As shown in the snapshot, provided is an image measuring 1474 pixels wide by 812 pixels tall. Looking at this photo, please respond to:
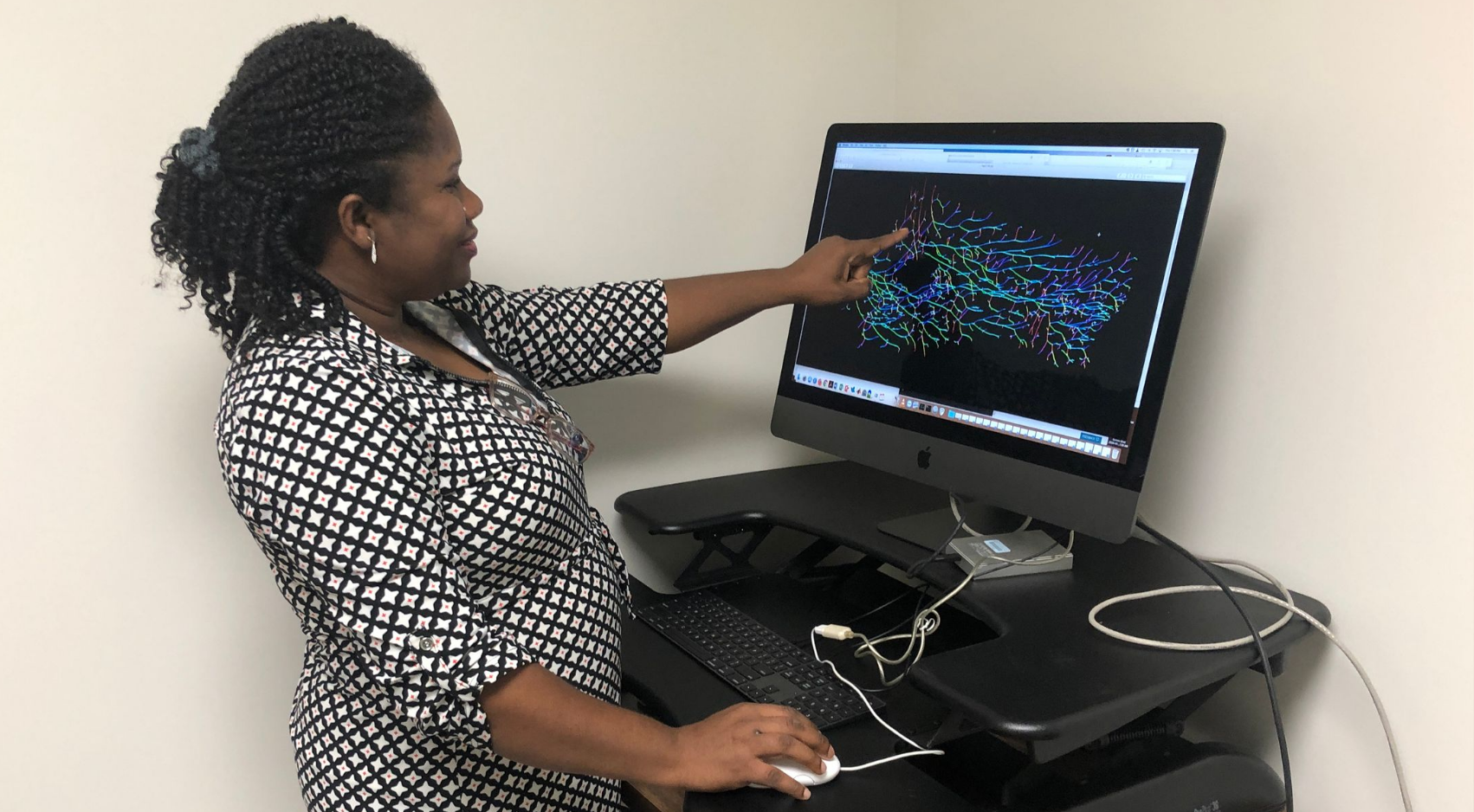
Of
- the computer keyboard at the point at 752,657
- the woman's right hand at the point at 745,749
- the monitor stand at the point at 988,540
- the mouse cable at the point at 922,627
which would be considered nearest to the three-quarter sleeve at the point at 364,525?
the woman's right hand at the point at 745,749

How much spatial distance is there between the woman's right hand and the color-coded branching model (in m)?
0.52

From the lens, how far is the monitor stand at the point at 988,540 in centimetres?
124

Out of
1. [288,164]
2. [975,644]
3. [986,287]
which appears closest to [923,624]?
[975,644]

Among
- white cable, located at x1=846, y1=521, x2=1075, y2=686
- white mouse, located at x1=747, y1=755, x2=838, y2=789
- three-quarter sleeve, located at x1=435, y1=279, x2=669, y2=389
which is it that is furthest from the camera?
three-quarter sleeve, located at x1=435, y1=279, x2=669, y2=389

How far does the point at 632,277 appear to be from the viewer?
164 cm

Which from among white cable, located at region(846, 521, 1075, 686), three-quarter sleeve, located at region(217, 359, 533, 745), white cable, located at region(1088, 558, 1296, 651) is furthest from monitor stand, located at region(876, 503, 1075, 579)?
three-quarter sleeve, located at region(217, 359, 533, 745)

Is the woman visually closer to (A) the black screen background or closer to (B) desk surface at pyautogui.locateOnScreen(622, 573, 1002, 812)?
(B) desk surface at pyautogui.locateOnScreen(622, 573, 1002, 812)

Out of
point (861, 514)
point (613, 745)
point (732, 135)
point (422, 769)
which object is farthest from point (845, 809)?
point (732, 135)

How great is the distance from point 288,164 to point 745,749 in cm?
69

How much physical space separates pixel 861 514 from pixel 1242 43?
0.78 m

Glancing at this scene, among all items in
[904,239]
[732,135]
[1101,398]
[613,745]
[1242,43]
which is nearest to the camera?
Result: [613,745]

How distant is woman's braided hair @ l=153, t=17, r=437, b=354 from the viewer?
3.12 ft

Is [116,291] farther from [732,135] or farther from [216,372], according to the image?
[732,135]

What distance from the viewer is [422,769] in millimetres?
1064
